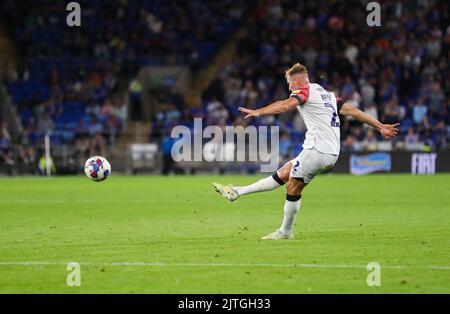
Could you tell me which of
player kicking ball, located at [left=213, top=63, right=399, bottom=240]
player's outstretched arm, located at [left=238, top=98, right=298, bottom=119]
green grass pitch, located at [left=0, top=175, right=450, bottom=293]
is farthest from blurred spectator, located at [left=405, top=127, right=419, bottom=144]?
player's outstretched arm, located at [left=238, top=98, right=298, bottom=119]

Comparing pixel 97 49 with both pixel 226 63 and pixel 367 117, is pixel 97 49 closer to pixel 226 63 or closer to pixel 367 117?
pixel 226 63

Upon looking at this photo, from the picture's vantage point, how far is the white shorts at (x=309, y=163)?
43.2 feet

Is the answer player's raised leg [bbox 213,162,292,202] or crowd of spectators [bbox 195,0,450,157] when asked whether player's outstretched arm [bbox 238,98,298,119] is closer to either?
player's raised leg [bbox 213,162,292,202]

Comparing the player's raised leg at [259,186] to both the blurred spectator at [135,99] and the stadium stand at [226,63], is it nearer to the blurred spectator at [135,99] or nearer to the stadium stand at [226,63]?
the stadium stand at [226,63]

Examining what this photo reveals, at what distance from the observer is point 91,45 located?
43125 millimetres

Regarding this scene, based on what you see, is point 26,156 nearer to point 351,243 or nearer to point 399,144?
point 399,144

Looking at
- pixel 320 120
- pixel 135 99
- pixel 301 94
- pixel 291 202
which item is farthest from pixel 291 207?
pixel 135 99

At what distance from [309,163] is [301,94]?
39.1 inches

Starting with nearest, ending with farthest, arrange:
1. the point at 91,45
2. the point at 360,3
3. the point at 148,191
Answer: the point at 148,191 → the point at 360,3 → the point at 91,45

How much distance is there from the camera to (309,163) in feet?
43.2

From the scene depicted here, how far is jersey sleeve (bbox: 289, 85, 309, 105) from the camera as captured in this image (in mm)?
13054
